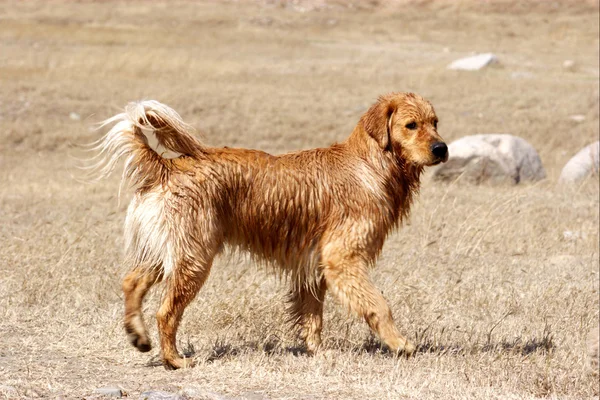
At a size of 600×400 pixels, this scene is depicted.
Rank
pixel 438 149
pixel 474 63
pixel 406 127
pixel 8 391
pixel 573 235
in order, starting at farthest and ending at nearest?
pixel 474 63, pixel 573 235, pixel 406 127, pixel 438 149, pixel 8 391

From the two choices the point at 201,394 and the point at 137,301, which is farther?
the point at 137,301

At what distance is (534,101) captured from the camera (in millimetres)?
19828

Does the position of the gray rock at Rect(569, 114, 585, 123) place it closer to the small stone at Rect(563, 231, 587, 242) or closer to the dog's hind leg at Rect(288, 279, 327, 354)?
the small stone at Rect(563, 231, 587, 242)

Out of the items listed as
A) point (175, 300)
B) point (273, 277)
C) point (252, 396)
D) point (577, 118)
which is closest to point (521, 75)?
point (577, 118)

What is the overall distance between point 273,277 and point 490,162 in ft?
21.9

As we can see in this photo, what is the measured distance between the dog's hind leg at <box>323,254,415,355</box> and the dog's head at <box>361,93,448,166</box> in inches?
31.7

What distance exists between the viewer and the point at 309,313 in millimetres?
6086

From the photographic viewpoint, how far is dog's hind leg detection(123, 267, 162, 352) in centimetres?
534

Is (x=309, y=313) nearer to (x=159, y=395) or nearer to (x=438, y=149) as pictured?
(x=438, y=149)

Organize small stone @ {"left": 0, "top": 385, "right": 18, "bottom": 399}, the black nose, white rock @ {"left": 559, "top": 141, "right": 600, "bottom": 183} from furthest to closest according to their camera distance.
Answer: white rock @ {"left": 559, "top": 141, "right": 600, "bottom": 183}
the black nose
small stone @ {"left": 0, "top": 385, "right": 18, "bottom": 399}

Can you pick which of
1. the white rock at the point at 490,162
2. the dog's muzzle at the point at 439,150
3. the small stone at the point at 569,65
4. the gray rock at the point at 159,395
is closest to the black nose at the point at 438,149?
the dog's muzzle at the point at 439,150

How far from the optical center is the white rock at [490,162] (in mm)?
13672

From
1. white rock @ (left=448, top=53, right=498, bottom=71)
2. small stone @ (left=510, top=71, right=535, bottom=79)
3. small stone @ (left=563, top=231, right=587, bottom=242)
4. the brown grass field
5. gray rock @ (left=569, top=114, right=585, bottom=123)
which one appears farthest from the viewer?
white rock @ (left=448, top=53, right=498, bottom=71)

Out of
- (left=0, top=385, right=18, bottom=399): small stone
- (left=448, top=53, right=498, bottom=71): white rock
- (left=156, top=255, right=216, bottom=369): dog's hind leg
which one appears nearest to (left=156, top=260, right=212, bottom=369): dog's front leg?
(left=156, top=255, right=216, bottom=369): dog's hind leg
